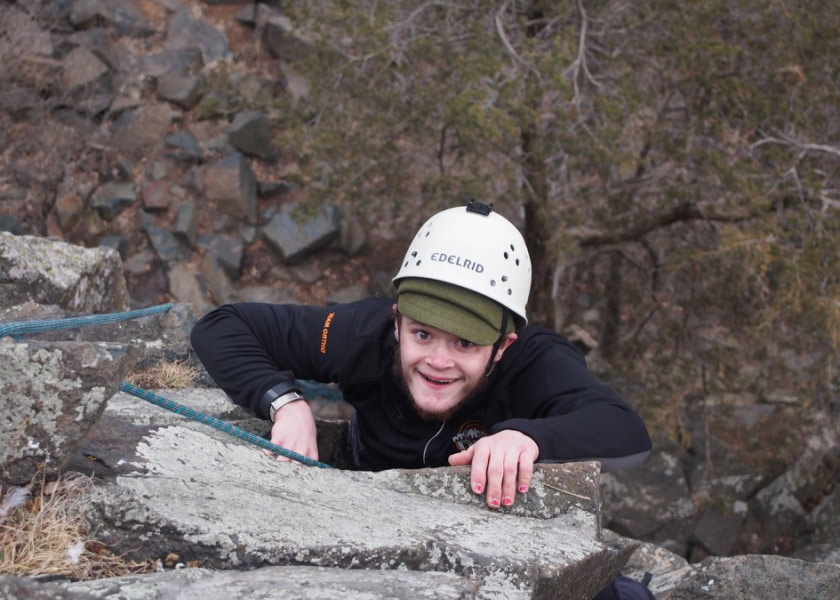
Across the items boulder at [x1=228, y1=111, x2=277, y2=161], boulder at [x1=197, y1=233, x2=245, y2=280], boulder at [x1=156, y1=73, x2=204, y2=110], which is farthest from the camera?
boulder at [x1=156, y1=73, x2=204, y2=110]

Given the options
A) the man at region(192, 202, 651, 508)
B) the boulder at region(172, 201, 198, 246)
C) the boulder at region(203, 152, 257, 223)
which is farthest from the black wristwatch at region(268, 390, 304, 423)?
the boulder at region(203, 152, 257, 223)

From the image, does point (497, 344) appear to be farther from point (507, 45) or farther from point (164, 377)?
Answer: point (507, 45)

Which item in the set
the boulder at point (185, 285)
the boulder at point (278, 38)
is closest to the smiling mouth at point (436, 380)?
the boulder at point (185, 285)

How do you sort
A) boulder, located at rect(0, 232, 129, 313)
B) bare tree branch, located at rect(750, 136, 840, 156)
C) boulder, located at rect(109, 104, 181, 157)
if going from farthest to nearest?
boulder, located at rect(109, 104, 181, 157), bare tree branch, located at rect(750, 136, 840, 156), boulder, located at rect(0, 232, 129, 313)

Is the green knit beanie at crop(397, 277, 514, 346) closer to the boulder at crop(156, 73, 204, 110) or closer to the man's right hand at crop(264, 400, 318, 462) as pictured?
the man's right hand at crop(264, 400, 318, 462)

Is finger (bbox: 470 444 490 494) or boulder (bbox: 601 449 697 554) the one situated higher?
finger (bbox: 470 444 490 494)

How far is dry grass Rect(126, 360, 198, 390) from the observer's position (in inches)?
167

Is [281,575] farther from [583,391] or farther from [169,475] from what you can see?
[583,391]

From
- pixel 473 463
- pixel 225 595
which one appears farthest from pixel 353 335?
pixel 225 595

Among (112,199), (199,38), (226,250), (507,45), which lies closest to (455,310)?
(507,45)

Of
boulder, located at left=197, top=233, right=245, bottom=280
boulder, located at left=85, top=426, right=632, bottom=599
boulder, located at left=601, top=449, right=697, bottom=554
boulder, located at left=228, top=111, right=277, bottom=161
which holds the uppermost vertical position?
boulder, located at left=228, top=111, right=277, bottom=161

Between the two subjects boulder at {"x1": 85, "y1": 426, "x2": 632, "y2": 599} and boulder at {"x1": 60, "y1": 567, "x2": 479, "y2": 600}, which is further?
boulder at {"x1": 85, "y1": 426, "x2": 632, "y2": 599}

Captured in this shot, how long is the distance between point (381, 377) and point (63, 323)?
1257 millimetres

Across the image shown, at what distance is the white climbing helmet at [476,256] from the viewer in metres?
3.30
